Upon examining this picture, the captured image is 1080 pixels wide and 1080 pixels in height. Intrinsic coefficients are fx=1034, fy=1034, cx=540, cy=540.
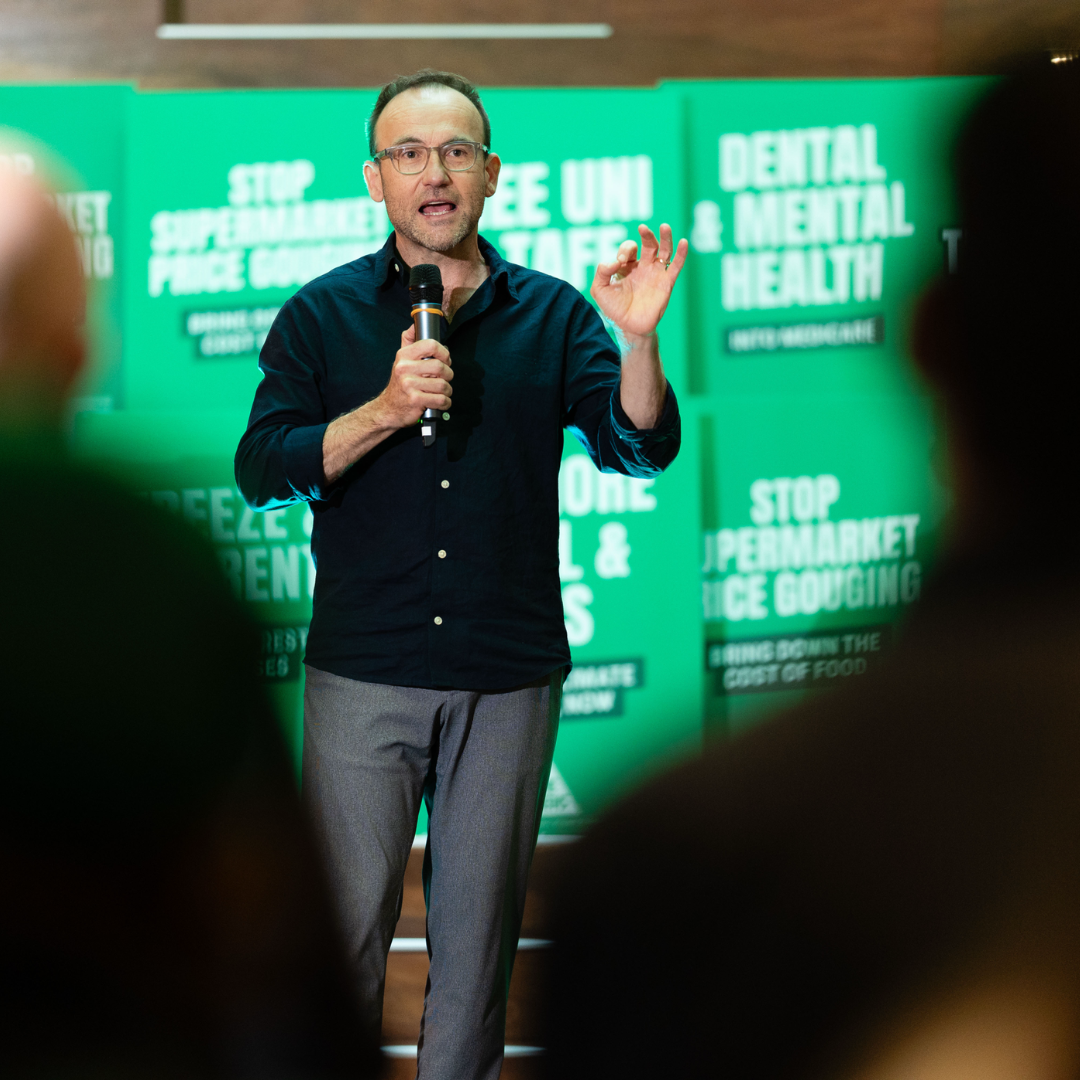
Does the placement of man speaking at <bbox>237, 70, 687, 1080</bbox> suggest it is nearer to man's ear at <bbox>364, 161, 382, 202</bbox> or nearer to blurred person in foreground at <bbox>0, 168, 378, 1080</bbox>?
man's ear at <bbox>364, 161, 382, 202</bbox>

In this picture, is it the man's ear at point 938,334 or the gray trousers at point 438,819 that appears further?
the man's ear at point 938,334

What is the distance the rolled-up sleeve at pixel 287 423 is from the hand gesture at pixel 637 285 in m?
0.45

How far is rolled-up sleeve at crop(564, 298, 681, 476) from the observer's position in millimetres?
1502

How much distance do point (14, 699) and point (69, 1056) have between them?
746 millimetres

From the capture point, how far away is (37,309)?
228 cm

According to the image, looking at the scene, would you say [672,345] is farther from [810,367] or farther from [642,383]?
[642,383]

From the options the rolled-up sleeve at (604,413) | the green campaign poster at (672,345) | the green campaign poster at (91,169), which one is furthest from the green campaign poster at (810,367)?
the green campaign poster at (91,169)

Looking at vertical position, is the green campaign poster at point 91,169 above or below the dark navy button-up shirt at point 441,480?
above

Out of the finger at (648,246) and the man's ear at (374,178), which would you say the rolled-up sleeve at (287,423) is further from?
the finger at (648,246)

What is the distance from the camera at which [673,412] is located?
4.98 feet

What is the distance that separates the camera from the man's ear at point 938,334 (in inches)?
95.7

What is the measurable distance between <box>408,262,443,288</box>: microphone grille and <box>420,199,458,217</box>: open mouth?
0.10 meters

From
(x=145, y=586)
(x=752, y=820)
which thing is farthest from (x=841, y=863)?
(x=145, y=586)

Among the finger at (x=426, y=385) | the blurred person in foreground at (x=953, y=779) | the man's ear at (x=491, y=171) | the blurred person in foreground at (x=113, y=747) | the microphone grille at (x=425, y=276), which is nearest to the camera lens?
the finger at (x=426, y=385)
